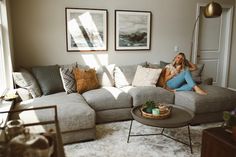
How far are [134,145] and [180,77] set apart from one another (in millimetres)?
1600

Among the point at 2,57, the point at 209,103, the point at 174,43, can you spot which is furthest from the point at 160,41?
the point at 2,57

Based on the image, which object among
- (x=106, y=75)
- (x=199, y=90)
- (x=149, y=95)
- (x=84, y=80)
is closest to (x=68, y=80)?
(x=84, y=80)

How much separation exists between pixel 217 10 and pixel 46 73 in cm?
293

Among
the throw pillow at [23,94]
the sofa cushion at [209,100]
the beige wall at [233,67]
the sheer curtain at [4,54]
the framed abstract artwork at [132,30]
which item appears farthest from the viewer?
the beige wall at [233,67]

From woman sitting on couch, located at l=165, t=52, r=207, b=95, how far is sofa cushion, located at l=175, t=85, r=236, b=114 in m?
0.13

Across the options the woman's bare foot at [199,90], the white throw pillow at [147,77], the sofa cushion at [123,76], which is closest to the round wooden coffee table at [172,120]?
the woman's bare foot at [199,90]

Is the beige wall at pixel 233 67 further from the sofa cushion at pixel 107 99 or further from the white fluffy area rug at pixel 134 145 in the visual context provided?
the sofa cushion at pixel 107 99

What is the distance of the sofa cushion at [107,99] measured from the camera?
3.57 meters

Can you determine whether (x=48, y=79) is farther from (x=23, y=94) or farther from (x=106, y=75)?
(x=106, y=75)

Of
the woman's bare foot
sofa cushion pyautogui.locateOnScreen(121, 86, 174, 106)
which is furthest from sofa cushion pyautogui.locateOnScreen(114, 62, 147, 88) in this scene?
the woman's bare foot

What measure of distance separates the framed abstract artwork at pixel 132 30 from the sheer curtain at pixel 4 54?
2.06 meters

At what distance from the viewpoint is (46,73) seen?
12.4 ft

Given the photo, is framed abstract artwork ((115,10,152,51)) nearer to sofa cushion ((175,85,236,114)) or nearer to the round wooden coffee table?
sofa cushion ((175,85,236,114))

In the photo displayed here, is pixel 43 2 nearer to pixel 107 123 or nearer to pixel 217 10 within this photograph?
pixel 107 123
